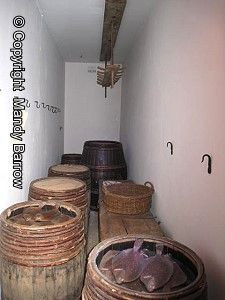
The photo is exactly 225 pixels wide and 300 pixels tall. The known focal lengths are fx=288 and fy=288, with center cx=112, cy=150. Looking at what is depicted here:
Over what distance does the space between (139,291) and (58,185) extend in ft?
6.27

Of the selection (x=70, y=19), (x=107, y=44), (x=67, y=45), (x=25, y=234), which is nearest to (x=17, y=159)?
(x=25, y=234)

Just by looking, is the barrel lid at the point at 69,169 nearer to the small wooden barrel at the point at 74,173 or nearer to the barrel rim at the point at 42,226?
the small wooden barrel at the point at 74,173

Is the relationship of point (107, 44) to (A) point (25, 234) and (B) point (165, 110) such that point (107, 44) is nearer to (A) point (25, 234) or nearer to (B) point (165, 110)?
(B) point (165, 110)

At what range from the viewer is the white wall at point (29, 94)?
8.26 feet

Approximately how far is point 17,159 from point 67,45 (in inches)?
128

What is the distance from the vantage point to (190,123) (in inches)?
79.8

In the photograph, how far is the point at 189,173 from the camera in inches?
80.3

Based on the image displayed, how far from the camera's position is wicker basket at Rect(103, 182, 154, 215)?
2.91 meters

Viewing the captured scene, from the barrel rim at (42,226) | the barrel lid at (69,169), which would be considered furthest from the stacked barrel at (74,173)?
the barrel rim at (42,226)

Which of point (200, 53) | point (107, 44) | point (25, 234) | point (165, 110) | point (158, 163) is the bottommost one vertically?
point (25, 234)

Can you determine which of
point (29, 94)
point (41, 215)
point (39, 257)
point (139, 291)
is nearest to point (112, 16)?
point (29, 94)

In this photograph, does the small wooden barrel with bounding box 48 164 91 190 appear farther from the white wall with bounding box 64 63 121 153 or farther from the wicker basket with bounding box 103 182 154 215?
the white wall with bounding box 64 63 121 153

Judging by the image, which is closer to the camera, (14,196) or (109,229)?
(109,229)

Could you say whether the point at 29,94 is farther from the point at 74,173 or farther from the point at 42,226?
the point at 42,226
